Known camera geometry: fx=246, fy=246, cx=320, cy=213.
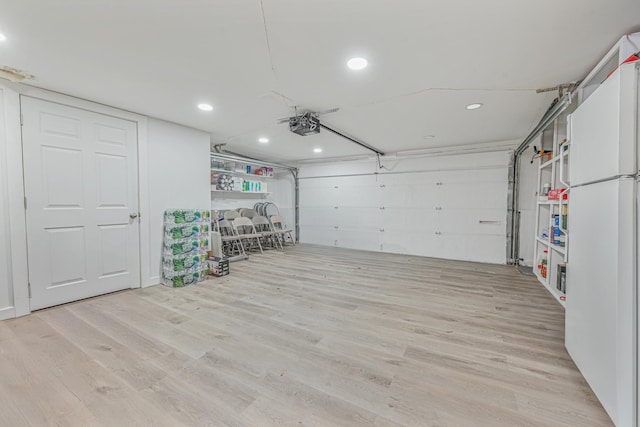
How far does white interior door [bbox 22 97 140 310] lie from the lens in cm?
260

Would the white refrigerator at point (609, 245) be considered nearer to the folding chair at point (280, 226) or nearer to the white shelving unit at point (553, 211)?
the white shelving unit at point (553, 211)

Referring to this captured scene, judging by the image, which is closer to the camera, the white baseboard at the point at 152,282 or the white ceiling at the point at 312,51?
the white ceiling at the point at 312,51

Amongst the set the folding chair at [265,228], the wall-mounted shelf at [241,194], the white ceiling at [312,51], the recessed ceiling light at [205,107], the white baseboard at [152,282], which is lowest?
the white baseboard at [152,282]

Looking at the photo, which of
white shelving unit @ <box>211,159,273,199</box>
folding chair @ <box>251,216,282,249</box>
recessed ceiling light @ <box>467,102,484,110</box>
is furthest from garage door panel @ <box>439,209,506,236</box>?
white shelving unit @ <box>211,159,273,199</box>

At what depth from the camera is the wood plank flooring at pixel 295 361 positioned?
135 centimetres

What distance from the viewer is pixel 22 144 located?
2510 mm

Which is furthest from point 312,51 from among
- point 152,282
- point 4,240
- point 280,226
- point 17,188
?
point 280,226

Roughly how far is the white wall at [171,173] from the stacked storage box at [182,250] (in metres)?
0.13

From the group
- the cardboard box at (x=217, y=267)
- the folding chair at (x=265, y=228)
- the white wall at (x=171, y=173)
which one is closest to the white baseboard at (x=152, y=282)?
the white wall at (x=171, y=173)

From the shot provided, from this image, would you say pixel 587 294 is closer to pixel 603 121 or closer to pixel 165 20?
pixel 603 121

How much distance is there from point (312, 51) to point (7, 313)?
3.79m

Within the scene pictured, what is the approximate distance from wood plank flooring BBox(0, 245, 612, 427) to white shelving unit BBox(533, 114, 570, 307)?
1.57 ft

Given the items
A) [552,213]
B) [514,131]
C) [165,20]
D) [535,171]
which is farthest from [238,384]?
[535,171]

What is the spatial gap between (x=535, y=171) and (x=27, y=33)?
21.8 feet
